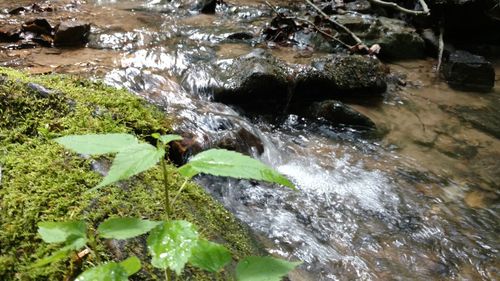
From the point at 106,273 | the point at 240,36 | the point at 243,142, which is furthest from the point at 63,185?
the point at 240,36

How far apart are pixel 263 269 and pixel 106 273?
392 millimetres

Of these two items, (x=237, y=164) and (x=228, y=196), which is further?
(x=228, y=196)

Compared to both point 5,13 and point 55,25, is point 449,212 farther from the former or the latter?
point 5,13

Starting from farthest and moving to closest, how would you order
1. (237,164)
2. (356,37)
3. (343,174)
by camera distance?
1. (356,37)
2. (343,174)
3. (237,164)

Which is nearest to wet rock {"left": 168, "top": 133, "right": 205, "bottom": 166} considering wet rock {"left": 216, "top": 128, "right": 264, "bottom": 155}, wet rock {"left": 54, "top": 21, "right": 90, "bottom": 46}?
wet rock {"left": 216, "top": 128, "right": 264, "bottom": 155}

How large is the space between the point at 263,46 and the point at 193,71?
83.8 inches

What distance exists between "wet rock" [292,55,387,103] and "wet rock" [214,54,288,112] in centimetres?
35

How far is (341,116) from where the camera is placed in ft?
18.7

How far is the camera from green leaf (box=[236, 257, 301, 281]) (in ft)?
3.52

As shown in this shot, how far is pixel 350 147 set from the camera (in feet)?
17.1

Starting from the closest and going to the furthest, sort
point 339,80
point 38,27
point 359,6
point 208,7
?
point 339,80 → point 38,27 → point 208,7 → point 359,6

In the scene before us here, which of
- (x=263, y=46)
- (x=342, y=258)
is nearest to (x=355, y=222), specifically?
(x=342, y=258)

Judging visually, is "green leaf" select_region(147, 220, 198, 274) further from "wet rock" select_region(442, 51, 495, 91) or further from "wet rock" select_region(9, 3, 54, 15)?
"wet rock" select_region(9, 3, 54, 15)

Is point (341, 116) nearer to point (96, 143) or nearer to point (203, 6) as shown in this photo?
point (96, 143)
